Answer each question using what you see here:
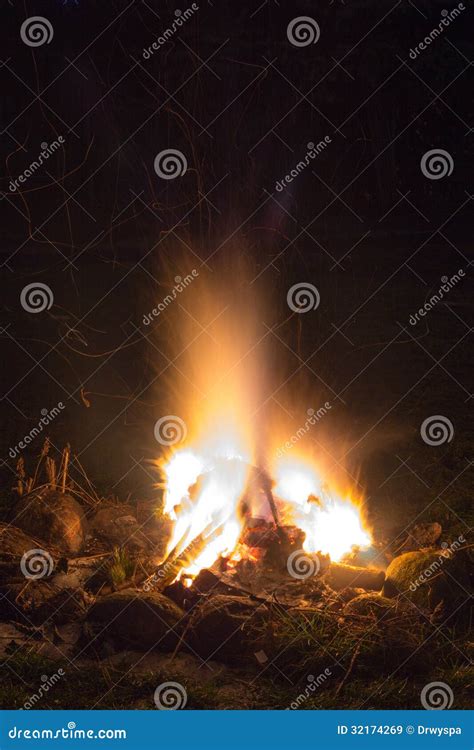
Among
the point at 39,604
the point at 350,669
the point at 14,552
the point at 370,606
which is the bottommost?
the point at 39,604

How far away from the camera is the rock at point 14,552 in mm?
6598

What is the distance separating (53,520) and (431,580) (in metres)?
3.18

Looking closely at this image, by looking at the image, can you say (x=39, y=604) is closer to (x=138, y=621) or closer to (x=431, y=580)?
(x=138, y=621)

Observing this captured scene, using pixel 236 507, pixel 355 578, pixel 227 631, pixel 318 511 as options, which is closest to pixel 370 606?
pixel 355 578

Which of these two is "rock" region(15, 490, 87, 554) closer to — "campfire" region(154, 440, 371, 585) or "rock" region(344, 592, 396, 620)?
"campfire" region(154, 440, 371, 585)

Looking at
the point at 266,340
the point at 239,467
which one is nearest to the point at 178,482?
the point at 239,467

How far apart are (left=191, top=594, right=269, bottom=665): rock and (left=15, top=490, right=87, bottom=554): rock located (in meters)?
1.74

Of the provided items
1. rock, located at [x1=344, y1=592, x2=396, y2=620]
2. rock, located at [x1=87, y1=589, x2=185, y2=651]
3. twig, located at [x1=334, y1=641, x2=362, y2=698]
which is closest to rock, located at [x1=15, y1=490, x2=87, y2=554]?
rock, located at [x1=87, y1=589, x2=185, y2=651]

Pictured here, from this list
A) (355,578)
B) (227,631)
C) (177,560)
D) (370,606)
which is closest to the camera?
(227,631)

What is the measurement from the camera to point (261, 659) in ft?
18.7

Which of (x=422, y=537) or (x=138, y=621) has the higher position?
(x=422, y=537)

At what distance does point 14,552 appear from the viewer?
6.90 metres

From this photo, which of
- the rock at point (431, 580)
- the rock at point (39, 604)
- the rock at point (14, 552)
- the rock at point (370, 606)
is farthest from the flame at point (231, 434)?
the rock at point (14, 552)

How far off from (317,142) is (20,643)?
19.7 ft
